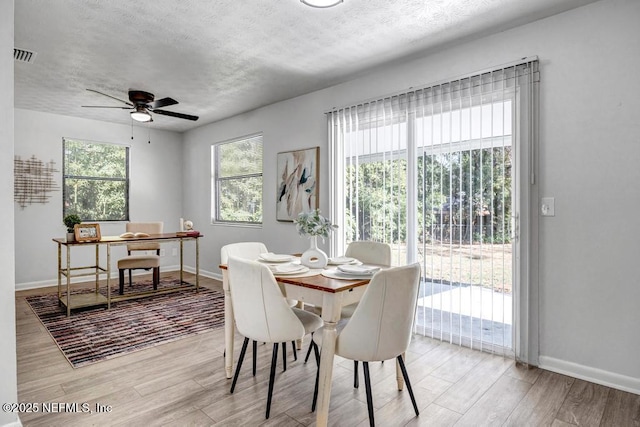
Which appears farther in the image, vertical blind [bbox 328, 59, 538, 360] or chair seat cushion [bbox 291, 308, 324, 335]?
vertical blind [bbox 328, 59, 538, 360]

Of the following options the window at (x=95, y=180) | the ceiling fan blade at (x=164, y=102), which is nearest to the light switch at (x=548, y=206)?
the ceiling fan blade at (x=164, y=102)

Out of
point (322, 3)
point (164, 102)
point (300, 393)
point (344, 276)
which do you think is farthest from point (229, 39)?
point (300, 393)

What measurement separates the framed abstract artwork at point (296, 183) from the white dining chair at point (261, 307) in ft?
7.63

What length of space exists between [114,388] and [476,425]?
2.16 m

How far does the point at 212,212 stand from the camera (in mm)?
6023

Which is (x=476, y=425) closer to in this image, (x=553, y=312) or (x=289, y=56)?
(x=553, y=312)

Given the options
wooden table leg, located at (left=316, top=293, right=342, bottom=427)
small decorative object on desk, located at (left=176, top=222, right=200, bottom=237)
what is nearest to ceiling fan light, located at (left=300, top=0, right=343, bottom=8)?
wooden table leg, located at (left=316, top=293, right=342, bottom=427)

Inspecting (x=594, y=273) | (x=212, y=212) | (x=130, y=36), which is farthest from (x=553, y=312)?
(x=212, y=212)

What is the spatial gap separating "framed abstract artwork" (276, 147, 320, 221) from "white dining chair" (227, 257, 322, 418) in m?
2.33

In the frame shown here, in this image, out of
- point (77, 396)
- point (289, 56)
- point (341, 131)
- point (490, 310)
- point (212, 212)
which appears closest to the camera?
point (77, 396)

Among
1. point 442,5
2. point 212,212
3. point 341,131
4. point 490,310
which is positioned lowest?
point 490,310

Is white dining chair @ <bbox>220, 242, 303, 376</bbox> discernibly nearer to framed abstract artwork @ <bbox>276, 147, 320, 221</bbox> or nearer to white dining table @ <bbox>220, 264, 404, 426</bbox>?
white dining table @ <bbox>220, 264, 404, 426</bbox>

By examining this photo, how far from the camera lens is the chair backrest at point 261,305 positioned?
1.89 m

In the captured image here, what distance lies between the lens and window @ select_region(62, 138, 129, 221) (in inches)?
215
